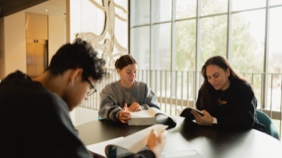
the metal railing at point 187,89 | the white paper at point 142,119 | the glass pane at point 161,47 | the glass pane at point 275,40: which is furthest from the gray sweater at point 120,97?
the glass pane at point 161,47

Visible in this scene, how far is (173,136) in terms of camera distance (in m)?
1.50

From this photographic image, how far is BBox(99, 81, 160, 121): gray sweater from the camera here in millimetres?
1976

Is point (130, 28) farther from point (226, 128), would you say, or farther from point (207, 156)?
point (207, 156)

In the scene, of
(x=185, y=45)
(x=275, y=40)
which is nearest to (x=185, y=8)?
(x=185, y=45)

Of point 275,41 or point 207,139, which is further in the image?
point 275,41

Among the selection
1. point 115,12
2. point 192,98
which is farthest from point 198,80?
point 115,12

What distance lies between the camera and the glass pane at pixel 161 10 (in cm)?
617

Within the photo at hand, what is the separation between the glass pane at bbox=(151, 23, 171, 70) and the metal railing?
1155 mm

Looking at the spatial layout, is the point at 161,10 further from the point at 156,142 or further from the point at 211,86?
the point at 156,142

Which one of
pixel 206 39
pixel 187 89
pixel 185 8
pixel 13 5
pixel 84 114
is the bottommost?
pixel 84 114

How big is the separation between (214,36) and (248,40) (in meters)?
0.71

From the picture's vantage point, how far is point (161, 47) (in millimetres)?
6445

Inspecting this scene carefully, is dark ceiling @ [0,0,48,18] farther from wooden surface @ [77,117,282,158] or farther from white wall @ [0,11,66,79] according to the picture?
wooden surface @ [77,117,282,158]

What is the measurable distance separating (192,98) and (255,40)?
1623mm
